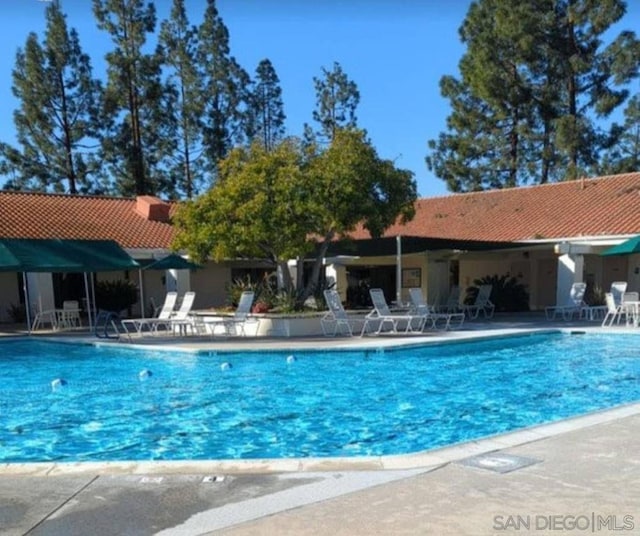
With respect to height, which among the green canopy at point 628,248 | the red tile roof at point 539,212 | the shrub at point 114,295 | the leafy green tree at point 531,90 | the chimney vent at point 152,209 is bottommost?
the shrub at point 114,295

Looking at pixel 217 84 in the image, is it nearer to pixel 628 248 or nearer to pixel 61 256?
pixel 61 256

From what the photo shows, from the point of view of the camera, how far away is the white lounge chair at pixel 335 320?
16.8 meters

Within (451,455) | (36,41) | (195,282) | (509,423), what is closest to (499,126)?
(195,282)

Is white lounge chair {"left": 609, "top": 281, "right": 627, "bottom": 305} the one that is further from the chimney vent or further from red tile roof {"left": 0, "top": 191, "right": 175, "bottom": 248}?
the chimney vent

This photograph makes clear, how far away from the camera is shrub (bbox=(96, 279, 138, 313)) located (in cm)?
2381

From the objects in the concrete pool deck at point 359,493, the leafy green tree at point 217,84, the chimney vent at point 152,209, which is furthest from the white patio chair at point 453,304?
the leafy green tree at point 217,84

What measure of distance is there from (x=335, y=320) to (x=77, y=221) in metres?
12.9

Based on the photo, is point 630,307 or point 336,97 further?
point 336,97

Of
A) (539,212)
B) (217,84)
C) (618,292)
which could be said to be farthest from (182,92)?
(618,292)

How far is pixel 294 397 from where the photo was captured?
A: 406 inches

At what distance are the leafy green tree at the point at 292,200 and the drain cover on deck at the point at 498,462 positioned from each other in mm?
10970

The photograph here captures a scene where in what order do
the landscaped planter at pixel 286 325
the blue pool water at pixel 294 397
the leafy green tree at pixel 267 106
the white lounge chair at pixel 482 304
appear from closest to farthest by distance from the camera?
the blue pool water at pixel 294 397, the landscaped planter at pixel 286 325, the white lounge chair at pixel 482 304, the leafy green tree at pixel 267 106

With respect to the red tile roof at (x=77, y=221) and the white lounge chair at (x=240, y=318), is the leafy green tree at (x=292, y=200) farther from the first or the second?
the red tile roof at (x=77, y=221)

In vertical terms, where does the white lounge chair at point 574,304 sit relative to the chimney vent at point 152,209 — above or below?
below
